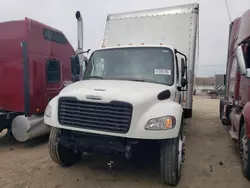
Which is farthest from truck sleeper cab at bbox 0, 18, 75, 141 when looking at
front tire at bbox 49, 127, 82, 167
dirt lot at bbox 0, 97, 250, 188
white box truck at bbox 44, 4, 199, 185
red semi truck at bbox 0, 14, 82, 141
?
white box truck at bbox 44, 4, 199, 185

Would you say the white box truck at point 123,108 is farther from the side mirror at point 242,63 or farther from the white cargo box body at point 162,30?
the white cargo box body at point 162,30

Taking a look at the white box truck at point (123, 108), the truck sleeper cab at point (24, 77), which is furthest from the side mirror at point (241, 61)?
the truck sleeper cab at point (24, 77)

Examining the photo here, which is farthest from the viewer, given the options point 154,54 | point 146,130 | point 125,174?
point 154,54

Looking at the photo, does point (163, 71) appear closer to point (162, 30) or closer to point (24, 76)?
point (162, 30)

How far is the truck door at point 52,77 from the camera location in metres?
6.89

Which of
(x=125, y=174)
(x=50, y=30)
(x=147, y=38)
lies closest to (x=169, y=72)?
(x=125, y=174)

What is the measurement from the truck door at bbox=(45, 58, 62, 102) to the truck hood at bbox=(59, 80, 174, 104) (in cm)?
269

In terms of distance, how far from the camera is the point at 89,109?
12.9ft

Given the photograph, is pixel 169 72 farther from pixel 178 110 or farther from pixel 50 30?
pixel 50 30

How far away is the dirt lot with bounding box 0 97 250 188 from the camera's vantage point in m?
4.23

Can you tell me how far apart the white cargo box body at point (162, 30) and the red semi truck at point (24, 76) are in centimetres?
190

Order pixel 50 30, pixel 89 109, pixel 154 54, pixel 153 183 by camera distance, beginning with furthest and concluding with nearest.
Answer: pixel 50 30
pixel 154 54
pixel 153 183
pixel 89 109

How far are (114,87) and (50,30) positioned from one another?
12.7 feet

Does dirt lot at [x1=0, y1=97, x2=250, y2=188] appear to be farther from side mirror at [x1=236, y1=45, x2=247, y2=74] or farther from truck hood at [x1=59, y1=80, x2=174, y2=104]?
side mirror at [x1=236, y1=45, x2=247, y2=74]
